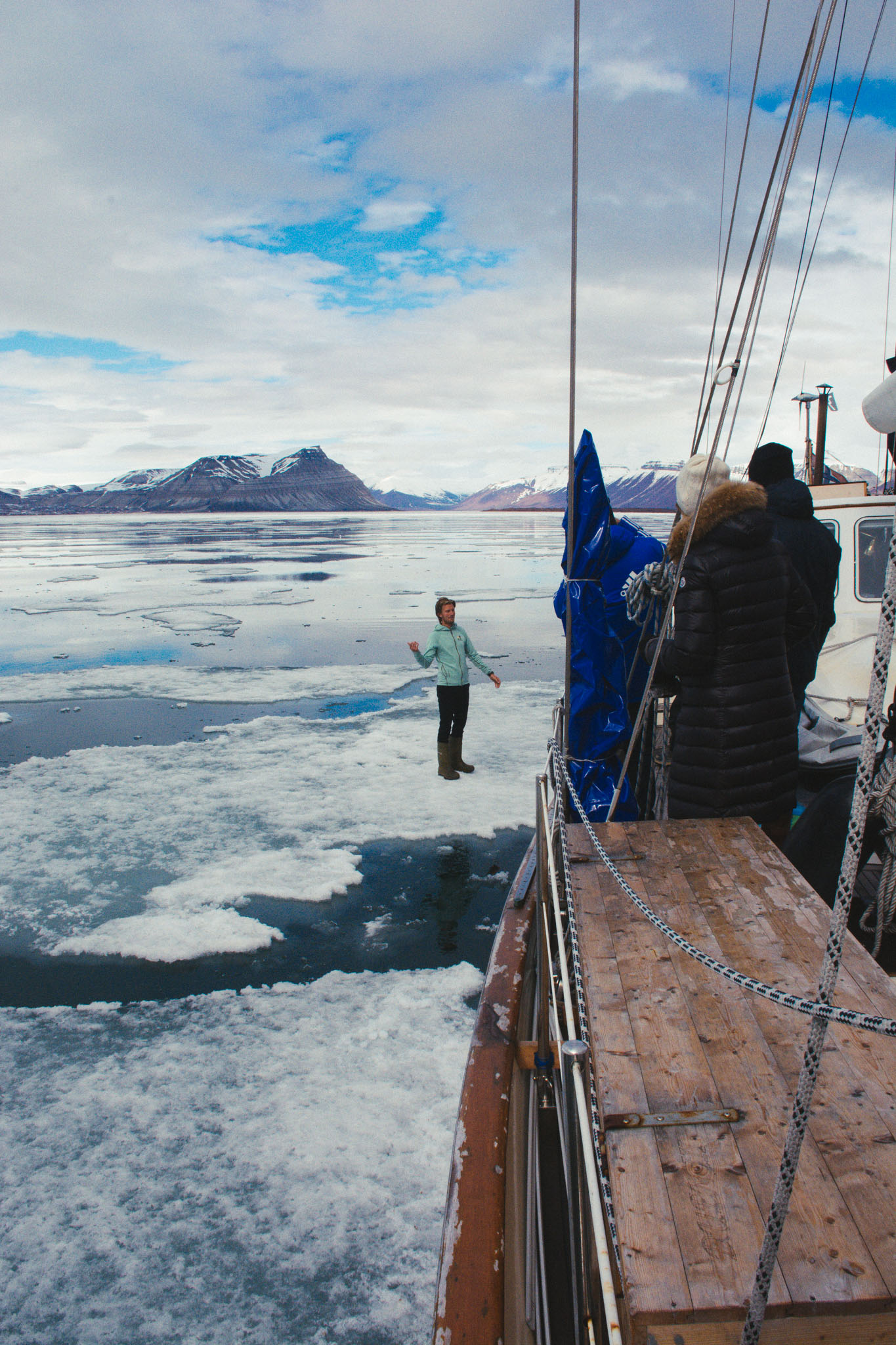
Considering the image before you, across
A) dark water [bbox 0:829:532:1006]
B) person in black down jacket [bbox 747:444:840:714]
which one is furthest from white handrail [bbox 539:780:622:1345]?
person in black down jacket [bbox 747:444:840:714]

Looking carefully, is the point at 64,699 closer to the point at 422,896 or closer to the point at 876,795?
the point at 422,896

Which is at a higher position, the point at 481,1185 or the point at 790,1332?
the point at 790,1332

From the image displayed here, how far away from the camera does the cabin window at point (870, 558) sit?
7433mm

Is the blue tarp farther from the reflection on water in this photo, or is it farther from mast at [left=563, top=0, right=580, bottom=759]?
the reflection on water

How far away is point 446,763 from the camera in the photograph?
7.46m

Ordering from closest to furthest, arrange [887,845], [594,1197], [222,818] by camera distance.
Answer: [594,1197] → [887,845] → [222,818]

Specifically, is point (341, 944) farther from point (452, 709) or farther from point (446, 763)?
point (452, 709)

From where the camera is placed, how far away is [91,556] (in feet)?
139

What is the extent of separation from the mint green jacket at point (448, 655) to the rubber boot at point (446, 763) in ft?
1.90

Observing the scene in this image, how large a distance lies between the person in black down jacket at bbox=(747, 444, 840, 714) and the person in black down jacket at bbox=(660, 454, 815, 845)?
36.2 inches

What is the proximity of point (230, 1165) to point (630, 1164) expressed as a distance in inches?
81.6

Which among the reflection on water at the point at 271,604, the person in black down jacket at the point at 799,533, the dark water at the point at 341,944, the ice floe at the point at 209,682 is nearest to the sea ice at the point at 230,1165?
the dark water at the point at 341,944

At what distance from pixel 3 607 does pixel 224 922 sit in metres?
19.5

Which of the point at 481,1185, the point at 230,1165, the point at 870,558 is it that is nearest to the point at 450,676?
the point at 870,558
